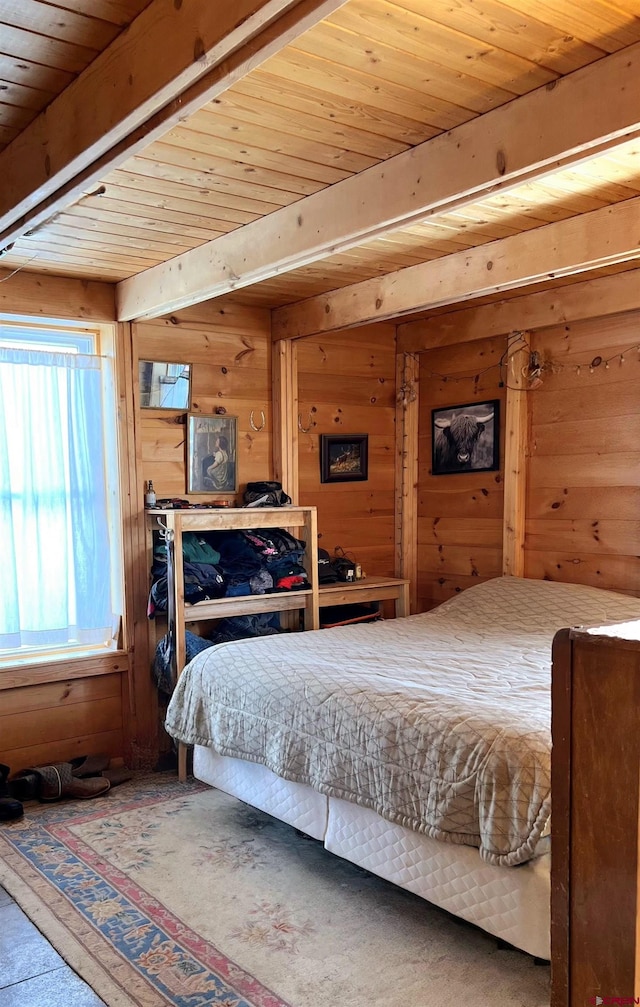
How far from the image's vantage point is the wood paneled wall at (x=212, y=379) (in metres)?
4.08

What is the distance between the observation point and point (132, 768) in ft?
13.1

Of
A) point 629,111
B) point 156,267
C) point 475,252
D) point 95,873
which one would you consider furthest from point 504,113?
point 95,873

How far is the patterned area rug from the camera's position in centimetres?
Result: 216

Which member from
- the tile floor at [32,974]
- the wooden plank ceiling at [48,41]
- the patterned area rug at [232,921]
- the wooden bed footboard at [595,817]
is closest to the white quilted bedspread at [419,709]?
the patterned area rug at [232,921]

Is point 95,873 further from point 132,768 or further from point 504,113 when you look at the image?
point 504,113

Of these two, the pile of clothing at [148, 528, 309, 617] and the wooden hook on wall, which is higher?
the wooden hook on wall

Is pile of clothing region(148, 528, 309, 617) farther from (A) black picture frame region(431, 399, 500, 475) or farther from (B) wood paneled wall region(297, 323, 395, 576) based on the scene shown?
(A) black picture frame region(431, 399, 500, 475)

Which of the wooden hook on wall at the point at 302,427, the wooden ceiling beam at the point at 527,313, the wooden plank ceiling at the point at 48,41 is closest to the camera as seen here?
the wooden plank ceiling at the point at 48,41

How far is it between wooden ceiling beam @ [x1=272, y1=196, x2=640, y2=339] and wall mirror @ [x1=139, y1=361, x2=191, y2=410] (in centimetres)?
61

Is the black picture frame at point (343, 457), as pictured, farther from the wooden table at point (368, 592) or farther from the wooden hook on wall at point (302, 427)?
the wooden table at point (368, 592)

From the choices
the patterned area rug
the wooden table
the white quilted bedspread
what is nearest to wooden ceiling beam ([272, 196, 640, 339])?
the wooden table

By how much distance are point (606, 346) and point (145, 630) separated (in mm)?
2609

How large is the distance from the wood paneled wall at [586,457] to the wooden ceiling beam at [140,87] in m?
2.63

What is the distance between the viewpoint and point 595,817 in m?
0.95
